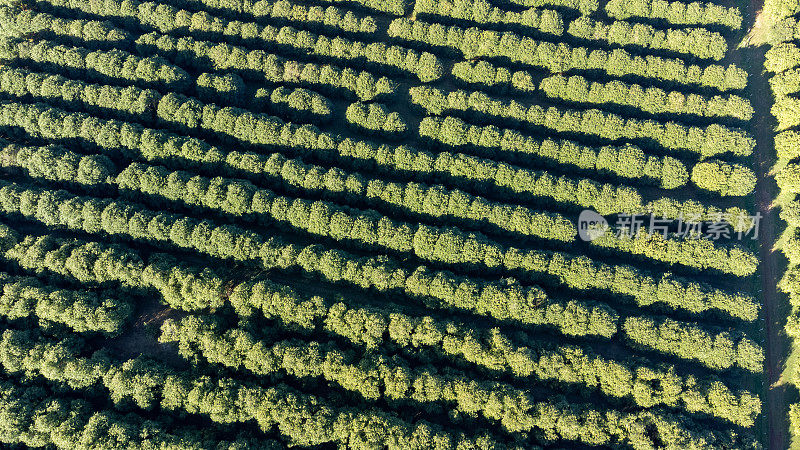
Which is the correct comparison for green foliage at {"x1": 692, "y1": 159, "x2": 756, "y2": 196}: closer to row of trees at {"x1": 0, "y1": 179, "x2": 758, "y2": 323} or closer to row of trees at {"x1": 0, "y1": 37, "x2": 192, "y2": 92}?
row of trees at {"x1": 0, "y1": 179, "x2": 758, "y2": 323}

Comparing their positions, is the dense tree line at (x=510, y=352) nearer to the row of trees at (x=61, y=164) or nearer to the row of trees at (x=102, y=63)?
the row of trees at (x=61, y=164)

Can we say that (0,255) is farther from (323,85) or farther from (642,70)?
(642,70)

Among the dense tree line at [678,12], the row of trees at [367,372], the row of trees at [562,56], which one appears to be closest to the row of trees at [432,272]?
the row of trees at [367,372]

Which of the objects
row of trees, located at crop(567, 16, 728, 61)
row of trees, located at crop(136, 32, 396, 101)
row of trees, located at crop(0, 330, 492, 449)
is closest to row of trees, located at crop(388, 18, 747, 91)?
row of trees, located at crop(567, 16, 728, 61)

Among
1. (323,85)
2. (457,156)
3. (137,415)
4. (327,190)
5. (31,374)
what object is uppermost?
(323,85)

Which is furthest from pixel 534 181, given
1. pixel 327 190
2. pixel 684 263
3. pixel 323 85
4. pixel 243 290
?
pixel 243 290

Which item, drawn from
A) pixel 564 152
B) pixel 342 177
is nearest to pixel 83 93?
pixel 342 177
